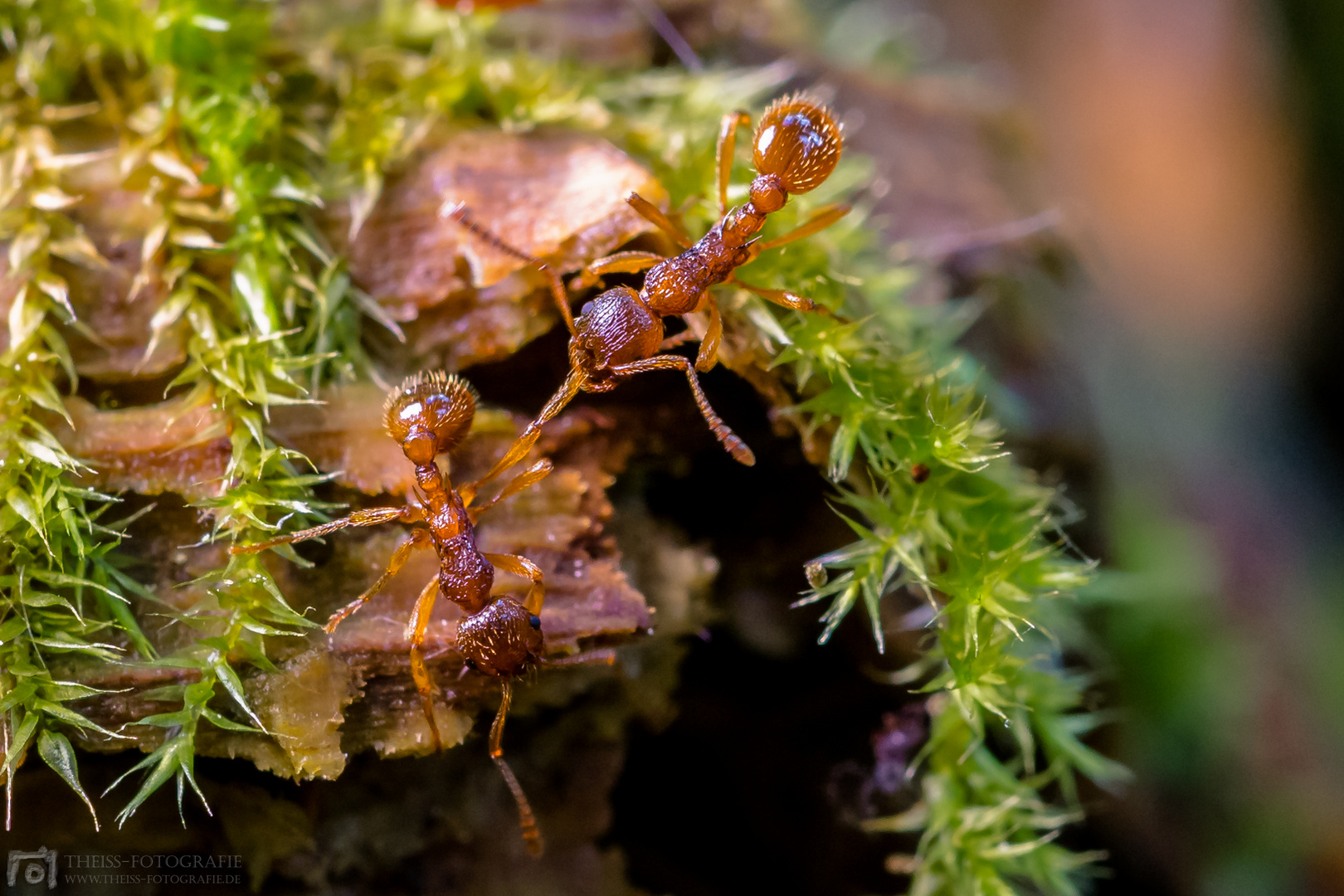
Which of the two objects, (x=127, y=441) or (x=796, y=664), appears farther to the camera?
(x=796, y=664)

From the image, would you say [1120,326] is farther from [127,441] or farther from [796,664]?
[127,441]

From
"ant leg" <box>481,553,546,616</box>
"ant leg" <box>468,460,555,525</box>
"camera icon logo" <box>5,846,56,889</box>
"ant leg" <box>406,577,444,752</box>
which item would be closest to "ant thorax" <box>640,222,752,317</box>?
"ant leg" <box>468,460,555,525</box>

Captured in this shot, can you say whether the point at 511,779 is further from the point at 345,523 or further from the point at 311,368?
the point at 311,368

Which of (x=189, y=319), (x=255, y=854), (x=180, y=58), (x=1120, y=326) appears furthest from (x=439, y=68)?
(x=1120, y=326)


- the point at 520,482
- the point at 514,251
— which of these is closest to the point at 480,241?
the point at 514,251

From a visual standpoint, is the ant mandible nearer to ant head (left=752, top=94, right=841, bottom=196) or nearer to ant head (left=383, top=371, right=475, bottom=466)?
ant head (left=752, top=94, right=841, bottom=196)

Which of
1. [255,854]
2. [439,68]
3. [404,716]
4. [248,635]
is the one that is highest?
[439,68]
